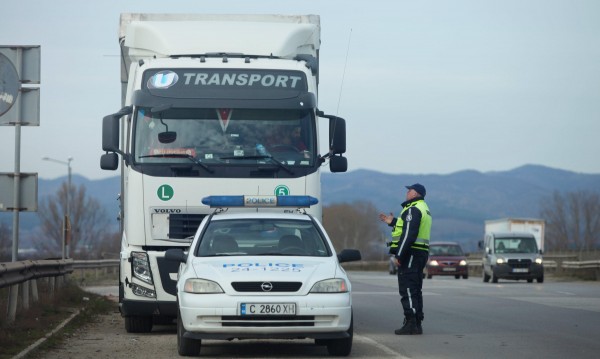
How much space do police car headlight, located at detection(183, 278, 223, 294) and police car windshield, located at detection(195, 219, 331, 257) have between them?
2.36 feet

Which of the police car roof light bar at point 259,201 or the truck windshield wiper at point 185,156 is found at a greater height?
the truck windshield wiper at point 185,156

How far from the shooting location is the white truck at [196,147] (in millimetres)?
15734

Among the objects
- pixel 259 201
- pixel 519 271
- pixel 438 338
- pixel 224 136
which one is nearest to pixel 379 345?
pixel 438 338

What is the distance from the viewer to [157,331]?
17312mm

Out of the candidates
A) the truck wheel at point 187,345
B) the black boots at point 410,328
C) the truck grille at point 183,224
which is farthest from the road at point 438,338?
the truck grille at point 183,224

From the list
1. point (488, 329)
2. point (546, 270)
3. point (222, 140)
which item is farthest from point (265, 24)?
point (546, 270)

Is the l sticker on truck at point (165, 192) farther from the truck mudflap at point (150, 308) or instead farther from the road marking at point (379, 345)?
the road marking at point (379, 345)

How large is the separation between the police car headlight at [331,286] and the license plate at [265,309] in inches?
14.0

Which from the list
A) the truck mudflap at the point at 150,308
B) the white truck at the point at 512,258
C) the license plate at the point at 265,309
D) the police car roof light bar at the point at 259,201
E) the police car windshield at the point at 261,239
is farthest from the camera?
the white truck at the point at 512,258

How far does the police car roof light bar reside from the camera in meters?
15.0

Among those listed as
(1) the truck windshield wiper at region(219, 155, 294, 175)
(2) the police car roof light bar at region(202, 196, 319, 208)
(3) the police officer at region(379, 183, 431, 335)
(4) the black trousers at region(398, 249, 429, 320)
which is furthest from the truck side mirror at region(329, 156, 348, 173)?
(4) the black trousers at region(398, 249, 429, 320)

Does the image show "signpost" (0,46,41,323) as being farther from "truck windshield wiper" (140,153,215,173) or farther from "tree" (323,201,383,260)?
"tree" (323,201,383,260)

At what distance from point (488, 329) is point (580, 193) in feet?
536

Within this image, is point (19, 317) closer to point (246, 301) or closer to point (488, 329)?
point (246, 301)
